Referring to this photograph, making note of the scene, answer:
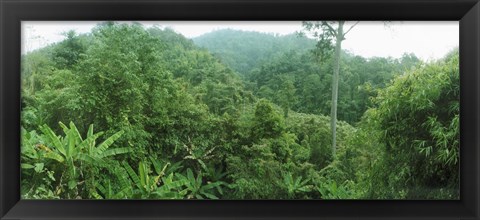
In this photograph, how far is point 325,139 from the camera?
2.51 meters

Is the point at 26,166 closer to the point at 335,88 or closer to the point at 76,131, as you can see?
the point at 76,131

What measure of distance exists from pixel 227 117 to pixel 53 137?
78 centimetres

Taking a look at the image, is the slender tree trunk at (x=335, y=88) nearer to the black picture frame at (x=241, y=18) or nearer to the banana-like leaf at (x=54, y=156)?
the black picture frame at (x=241, y=18)

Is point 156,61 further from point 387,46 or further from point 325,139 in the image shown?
point 387,46

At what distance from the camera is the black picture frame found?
7.27 ft

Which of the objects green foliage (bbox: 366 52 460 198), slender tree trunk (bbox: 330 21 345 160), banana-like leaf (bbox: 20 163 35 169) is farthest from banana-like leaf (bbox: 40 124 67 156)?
green foliage (bbox: 366 52 460 198)

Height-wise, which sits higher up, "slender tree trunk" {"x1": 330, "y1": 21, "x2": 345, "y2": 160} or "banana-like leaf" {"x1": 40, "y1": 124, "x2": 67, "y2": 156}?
"slender tree trunk" {"x1": 330, "y1": 21, "x2": 345, "y2": 160}

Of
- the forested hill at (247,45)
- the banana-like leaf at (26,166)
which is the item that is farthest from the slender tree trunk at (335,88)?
the banana-like leaf at (26,166)

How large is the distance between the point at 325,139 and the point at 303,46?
Result: 0.44 metres

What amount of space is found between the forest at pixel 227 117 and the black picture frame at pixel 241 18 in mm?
152

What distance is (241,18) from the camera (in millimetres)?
2271

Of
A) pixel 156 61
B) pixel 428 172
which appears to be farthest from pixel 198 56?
pixel 428 172

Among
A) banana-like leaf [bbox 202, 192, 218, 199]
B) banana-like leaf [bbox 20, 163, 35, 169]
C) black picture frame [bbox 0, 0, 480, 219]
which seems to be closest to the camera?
black picture frame [bbox 0, 0, 480, 219]

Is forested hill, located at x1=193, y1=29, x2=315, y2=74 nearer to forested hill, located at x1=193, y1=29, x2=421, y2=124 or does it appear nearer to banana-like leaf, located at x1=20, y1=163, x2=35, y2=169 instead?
forested hill, located at x1=193, y1=29, x2=421, y2=124
